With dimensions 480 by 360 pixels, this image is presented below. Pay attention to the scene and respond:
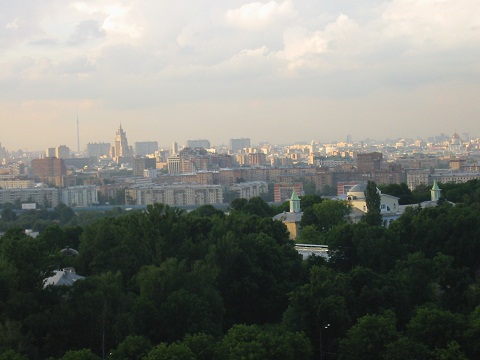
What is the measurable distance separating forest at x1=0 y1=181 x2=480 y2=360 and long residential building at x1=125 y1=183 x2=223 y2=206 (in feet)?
A: 236

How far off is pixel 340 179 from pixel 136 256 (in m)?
81.8

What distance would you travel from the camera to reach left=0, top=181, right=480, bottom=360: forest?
20.2 m

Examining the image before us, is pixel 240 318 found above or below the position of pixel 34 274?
below

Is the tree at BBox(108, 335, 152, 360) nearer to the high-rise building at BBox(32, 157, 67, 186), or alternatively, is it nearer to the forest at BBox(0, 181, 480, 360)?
the forest at BBox(0, 181, 480, 360)

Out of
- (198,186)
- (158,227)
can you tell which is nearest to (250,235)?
(158,227)

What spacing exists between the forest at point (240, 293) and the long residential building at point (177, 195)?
72.0 meters

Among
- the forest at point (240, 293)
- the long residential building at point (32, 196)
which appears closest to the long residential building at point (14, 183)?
the long residential building at point (32, 196)

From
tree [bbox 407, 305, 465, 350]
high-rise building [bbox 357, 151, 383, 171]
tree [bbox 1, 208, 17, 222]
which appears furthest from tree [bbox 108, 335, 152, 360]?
high-rise building [bbox 357, 151, 383, 171]

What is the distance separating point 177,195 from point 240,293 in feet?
264

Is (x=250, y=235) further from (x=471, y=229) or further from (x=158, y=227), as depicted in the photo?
(x=471, y=229)

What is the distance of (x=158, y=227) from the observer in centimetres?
2738

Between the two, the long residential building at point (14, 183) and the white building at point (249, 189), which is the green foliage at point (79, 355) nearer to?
the white building at point (249, 189)

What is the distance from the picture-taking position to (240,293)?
26094 millimetres

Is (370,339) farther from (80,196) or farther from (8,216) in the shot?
(80,196)
